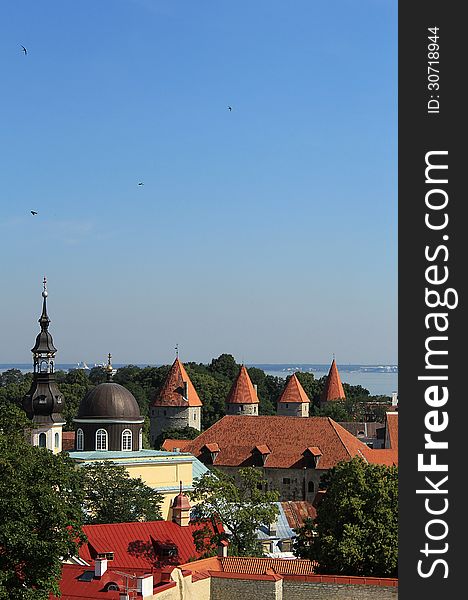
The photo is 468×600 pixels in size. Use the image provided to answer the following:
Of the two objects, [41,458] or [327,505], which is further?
[327,505]

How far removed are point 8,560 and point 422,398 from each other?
16727 millimetres

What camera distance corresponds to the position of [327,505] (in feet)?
119

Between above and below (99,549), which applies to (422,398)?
above

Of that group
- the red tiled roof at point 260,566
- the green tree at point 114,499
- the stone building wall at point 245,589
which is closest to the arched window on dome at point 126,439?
the green tree at point 114,499

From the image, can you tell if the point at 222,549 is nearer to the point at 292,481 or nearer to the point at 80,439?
the point at 80,439

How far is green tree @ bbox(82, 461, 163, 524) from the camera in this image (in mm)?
47750

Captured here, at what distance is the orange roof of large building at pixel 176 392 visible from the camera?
318 ft

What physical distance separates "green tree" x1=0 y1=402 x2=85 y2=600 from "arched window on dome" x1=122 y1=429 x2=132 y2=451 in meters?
26.4

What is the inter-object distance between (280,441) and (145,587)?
46000mm

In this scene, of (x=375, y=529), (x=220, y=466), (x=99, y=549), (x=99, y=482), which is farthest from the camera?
(x=220, y=466)

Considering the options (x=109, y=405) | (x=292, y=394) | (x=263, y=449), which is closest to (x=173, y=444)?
(x=263, y=449)

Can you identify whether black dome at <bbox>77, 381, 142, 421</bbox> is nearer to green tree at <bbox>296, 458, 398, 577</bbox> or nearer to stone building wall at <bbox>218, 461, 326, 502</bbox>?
stone building wall at <bbox>218, 461, 326, 502</bbox>

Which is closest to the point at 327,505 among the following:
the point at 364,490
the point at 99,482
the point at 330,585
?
the point at 364,490

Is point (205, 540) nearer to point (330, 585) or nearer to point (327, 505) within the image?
point (327, 505)
